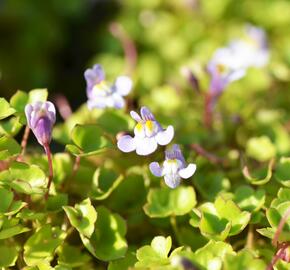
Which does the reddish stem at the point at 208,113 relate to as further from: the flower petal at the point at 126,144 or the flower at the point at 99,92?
the flower petal at the point at 126,144

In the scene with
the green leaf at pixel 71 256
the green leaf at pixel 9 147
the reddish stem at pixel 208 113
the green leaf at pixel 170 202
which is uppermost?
the green leaf at pixel 9 147

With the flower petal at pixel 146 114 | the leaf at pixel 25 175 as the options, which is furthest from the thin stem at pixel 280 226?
the leaf at pixel 25 175

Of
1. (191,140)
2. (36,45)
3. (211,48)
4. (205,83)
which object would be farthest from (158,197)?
(36,45)

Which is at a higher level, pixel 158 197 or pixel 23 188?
pixel 23 188

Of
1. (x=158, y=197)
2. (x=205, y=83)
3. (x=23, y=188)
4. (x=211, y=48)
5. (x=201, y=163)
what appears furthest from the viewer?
(x=211, y=48)

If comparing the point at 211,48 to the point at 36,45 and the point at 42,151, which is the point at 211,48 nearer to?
the point at 36,45
